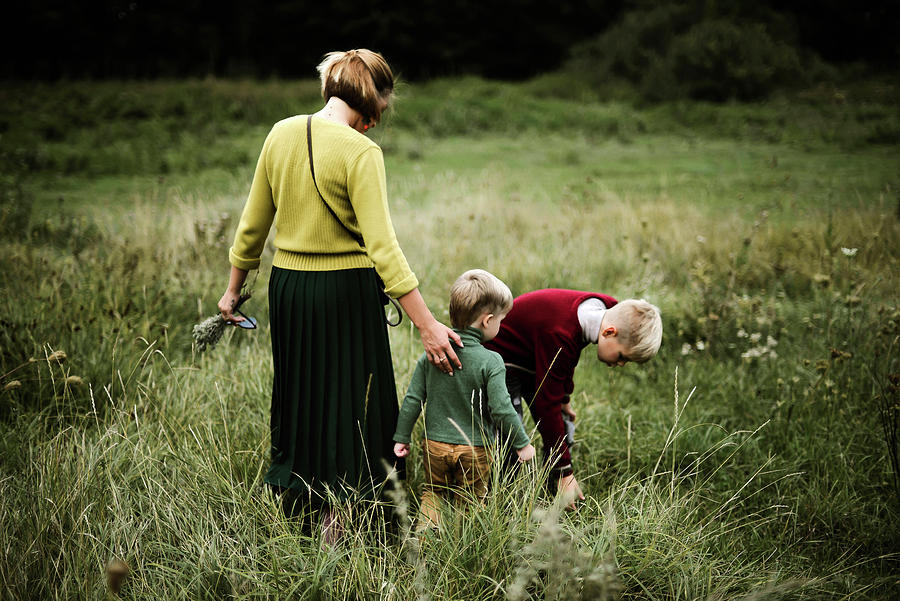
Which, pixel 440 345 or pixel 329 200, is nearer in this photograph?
pixel 329 200

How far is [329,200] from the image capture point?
7.18ft

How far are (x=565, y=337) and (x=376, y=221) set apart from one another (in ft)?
3.21

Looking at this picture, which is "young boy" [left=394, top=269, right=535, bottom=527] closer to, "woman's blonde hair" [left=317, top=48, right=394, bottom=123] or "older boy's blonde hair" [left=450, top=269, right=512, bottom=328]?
"older boy's blonde hair" [left=450, top=269, right=512, bottom=328]

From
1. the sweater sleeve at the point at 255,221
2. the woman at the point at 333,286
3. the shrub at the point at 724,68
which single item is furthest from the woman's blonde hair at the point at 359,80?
the shrub at the point at 724,68

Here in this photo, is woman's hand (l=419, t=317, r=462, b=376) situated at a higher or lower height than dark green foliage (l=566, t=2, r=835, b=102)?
lower

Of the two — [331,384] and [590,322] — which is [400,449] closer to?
[331,384]

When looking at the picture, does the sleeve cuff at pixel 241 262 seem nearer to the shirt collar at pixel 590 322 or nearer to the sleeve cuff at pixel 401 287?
the sleeve cuff at pixel 401 287

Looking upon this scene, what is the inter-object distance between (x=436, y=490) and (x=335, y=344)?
0.80 m

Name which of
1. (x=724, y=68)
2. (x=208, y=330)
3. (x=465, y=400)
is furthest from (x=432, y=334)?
(x=724, y=68)

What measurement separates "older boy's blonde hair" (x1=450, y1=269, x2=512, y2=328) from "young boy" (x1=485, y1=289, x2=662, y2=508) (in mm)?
356

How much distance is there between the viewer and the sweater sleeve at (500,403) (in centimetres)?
244

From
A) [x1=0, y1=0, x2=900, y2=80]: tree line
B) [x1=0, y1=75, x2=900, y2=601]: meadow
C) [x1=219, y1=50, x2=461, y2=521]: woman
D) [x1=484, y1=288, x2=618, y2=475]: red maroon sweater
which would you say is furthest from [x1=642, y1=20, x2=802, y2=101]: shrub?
[x1=219, y1=50, x2=461, y2=521]: woman

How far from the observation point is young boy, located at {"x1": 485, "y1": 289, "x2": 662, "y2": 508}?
2.57m

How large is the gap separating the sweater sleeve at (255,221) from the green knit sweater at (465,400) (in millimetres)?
783
